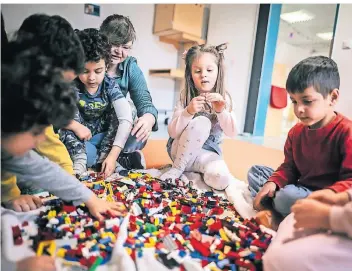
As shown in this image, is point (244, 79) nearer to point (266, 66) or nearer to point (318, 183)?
point (266, 66)

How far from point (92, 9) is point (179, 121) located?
51 cm

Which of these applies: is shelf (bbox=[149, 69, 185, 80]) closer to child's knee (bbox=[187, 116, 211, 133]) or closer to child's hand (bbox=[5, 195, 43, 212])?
child's knee (bbox=[187, 116, 211, 133])

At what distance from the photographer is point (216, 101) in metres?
1.03

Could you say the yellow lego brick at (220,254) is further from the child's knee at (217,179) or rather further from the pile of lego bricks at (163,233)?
the child's knee at (217,179)

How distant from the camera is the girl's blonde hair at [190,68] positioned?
3.64 ft

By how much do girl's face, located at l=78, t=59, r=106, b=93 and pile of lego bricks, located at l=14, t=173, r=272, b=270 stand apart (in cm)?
36

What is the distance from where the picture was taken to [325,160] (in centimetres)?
69

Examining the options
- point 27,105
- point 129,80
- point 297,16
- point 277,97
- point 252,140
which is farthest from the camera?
point 297,16

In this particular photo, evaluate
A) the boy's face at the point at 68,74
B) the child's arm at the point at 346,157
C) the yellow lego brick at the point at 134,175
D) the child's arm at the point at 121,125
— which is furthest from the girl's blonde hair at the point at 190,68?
the boy's face at the point at 68,74

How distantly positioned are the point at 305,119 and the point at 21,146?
22.1 inches

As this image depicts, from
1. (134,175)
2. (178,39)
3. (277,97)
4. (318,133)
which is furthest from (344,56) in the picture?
(134,175)

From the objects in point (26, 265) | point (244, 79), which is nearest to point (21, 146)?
point (26, 265)

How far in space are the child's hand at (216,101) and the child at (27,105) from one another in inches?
23.4

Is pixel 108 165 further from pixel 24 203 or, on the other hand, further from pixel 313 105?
pixel 313 105
